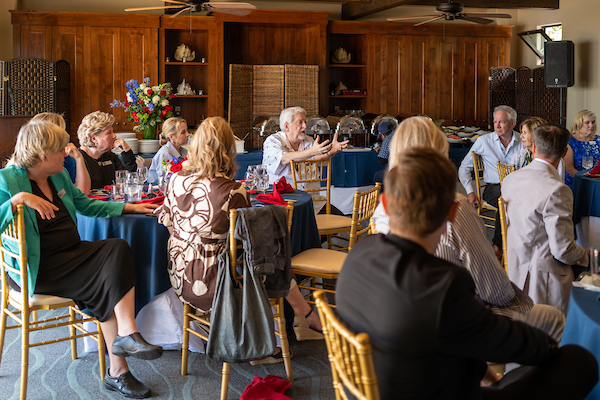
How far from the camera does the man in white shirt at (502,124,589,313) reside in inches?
109

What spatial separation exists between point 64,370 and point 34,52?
7192mm

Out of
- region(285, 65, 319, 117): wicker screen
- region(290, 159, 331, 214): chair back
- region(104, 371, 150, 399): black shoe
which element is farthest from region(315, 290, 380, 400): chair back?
region(285, 65, 319, 117): wicker screen

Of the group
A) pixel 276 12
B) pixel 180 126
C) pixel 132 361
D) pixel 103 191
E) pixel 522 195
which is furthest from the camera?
pixel 276 12

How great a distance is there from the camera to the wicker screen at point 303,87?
9.77 m

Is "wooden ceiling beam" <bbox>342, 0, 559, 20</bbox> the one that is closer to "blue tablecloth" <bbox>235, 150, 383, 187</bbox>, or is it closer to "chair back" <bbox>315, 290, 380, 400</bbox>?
"blue tablecloth" <bbox>235, 150, 383, 187</bbox>

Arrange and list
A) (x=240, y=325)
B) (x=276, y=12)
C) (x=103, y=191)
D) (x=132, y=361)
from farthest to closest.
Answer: (x=276, y=12)
(x=103, y=191)
(x=132, y=361)
(x=240, y=325)

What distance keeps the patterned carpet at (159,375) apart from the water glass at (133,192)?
35.8 inches

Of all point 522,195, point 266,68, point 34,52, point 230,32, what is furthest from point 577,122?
point 34,52

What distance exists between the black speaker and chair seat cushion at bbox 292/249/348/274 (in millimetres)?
7200

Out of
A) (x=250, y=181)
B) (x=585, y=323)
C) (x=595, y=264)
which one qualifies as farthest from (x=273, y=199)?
(x=585, y=323)

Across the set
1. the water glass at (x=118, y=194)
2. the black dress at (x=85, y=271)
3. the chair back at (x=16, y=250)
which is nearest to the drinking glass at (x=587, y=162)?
the water glass at (x=118, y=194)

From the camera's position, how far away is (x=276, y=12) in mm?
9656

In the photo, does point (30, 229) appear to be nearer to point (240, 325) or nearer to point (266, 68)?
point (240, 325)

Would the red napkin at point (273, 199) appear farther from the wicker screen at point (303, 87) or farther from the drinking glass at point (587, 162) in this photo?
the wicker screen at point (303, 87)
